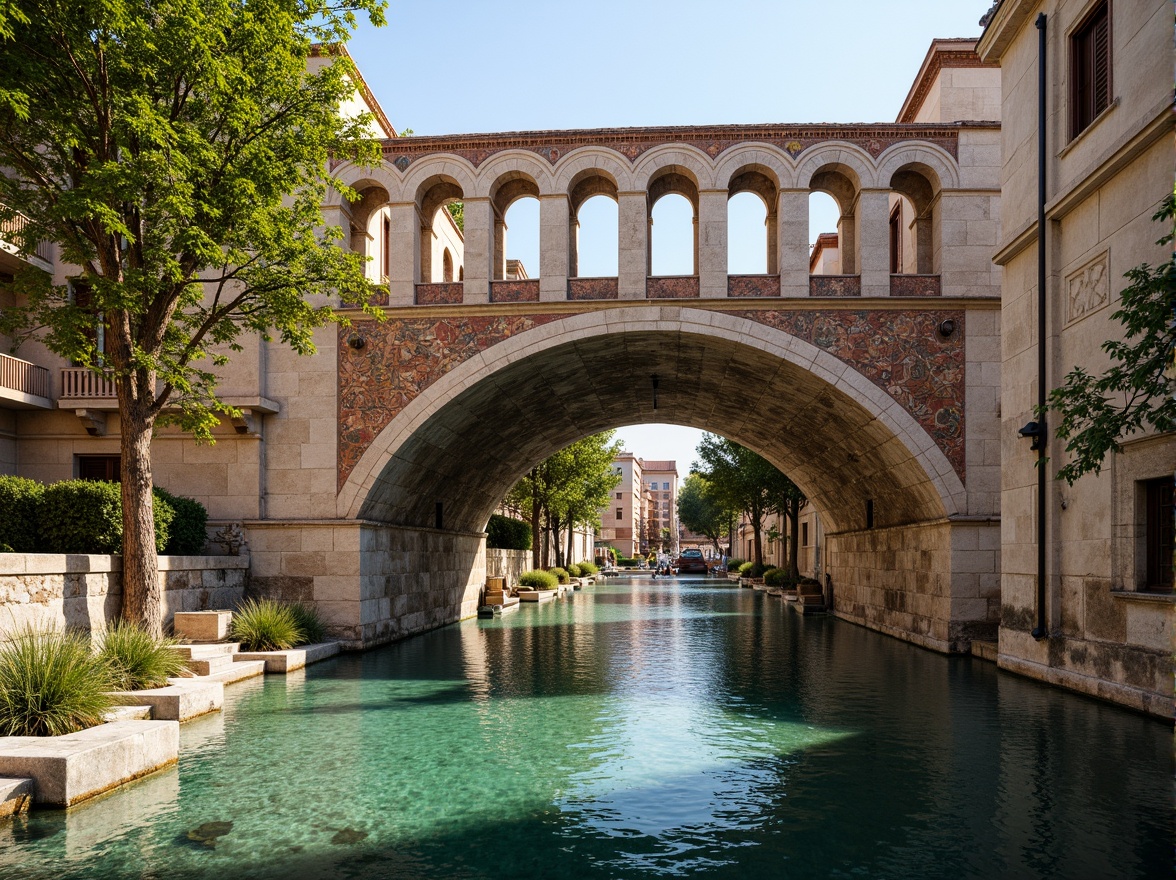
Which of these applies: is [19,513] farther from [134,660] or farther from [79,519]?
[134,660]

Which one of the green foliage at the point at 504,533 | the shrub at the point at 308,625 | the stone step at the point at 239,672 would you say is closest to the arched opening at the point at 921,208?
the shrub at the point at 308,625

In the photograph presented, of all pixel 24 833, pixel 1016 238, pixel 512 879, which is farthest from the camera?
pixel 1016 238

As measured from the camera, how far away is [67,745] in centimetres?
748

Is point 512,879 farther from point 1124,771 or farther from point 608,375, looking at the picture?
point 608,375

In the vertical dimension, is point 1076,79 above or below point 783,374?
above

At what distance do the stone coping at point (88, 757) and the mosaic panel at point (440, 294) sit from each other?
1086 centimetres

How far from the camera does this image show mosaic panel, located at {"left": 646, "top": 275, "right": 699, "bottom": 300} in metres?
17.8

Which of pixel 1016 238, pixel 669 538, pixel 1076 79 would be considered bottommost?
pixel 669 538

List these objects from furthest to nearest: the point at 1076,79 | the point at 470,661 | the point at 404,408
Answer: the point at 404,408 → the point at 470,661 → the point at 1076,79

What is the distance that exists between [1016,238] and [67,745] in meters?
13.9

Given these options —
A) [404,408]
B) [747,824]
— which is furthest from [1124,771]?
[404,408]

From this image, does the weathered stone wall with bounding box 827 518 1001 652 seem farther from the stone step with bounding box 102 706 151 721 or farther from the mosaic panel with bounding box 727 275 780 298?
the stone step with bounding box 102 706 151 721

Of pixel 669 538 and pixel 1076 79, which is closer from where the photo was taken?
pixel 1076 79

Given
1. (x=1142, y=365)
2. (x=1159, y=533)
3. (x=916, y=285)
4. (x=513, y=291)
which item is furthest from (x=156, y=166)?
(x=916, y=285)
